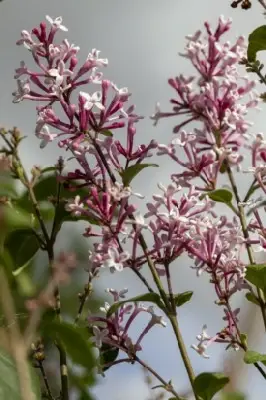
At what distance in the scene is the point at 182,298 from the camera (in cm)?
112

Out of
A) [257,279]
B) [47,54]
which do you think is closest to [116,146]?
[47,54]

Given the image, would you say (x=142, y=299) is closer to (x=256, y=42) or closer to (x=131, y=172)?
(x=131, y=172)

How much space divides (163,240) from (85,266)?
0.13 meters

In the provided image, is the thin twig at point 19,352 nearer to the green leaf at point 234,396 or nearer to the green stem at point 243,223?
the green leaf at point 234,396

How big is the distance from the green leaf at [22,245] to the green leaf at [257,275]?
0.35 meters

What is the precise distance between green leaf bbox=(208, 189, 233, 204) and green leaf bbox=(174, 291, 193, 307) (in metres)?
0.16

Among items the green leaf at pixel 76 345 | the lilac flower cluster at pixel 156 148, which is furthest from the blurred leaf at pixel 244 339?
the green leaf at pixel 76 345

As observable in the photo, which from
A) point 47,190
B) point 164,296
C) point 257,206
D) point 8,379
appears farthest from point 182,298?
point 8,379

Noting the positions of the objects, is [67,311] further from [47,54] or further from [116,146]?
[47,54]

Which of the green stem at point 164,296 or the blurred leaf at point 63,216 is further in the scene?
the blurred leaf at point 63,216

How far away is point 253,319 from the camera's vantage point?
1162mm

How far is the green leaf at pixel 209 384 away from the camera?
1.00 m

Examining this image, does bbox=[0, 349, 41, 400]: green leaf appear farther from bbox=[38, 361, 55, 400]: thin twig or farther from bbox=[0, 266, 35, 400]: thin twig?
bbox=[38, 361, 55, 400]: thin twig

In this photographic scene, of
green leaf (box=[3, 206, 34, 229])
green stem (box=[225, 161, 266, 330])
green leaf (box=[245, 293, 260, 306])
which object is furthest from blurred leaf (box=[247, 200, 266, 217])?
green leaf (box=[3, 206, 34, 229])
